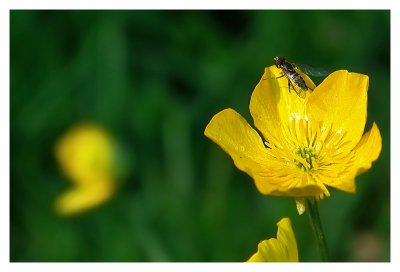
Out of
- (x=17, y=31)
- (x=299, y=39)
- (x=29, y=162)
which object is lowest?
(x=29, y=162)

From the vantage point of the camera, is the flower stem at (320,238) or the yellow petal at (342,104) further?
the yellow petal at (342,104)

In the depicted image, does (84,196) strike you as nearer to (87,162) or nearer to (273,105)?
(87,162)

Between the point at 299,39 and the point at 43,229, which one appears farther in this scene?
the point at 299,39

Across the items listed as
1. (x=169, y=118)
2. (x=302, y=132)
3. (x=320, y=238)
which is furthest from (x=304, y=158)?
(x=169, y=118)

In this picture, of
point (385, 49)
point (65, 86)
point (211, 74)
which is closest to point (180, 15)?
point (211, 74)

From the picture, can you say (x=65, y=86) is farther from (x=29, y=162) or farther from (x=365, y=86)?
(x=365, y=86)

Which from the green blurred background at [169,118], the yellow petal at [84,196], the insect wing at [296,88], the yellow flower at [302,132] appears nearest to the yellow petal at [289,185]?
the yellow flower at [302,132]

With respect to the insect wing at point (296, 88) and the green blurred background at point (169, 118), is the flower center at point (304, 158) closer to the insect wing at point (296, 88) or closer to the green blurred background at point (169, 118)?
the insect wing at point (296, 88)
